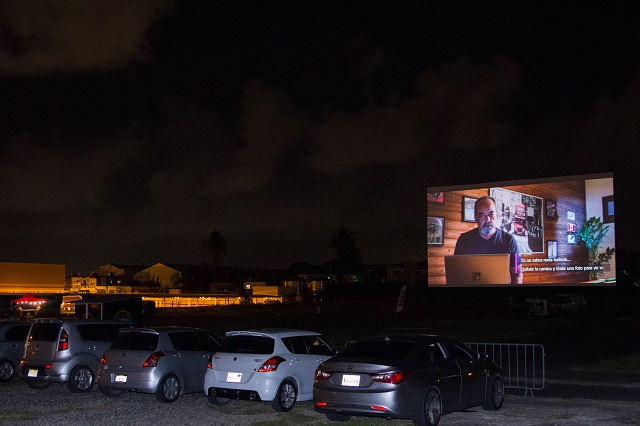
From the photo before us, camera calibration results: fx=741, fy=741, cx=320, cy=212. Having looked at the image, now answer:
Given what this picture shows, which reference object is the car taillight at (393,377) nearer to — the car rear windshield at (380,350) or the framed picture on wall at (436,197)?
the car rear windshield at (380,350)

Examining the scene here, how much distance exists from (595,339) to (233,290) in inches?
→ 4581

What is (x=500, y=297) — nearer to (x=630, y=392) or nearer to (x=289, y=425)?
(x=630, y=392)

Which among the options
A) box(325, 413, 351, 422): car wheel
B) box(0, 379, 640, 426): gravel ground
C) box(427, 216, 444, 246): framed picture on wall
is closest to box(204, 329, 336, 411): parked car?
box(0, 379, 640, 426): gravel ground

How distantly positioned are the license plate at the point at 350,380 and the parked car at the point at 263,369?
1.83m

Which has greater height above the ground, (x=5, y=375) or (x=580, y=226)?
(x=580, y=226)

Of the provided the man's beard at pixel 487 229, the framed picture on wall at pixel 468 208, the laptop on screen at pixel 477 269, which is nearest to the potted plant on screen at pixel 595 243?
the laptop on screen at pixel 477 269

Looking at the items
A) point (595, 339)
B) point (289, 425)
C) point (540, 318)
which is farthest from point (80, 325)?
point (540, 318)

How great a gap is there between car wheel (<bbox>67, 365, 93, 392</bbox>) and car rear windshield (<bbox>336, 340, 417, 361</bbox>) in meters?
6.72

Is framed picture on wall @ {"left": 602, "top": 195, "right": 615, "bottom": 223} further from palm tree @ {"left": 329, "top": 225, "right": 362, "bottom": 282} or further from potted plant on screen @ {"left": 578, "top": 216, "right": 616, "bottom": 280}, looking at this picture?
palm tree @ {"left": 329, "top": 225, "right": 362, "bottom": 282}

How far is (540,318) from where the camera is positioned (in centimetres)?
5484

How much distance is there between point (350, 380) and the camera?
11359 millimetres

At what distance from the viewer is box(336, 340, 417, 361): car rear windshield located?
457 inches

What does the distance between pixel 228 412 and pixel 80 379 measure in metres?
4.47

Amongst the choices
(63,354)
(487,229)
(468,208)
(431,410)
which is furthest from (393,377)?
(468,208)
